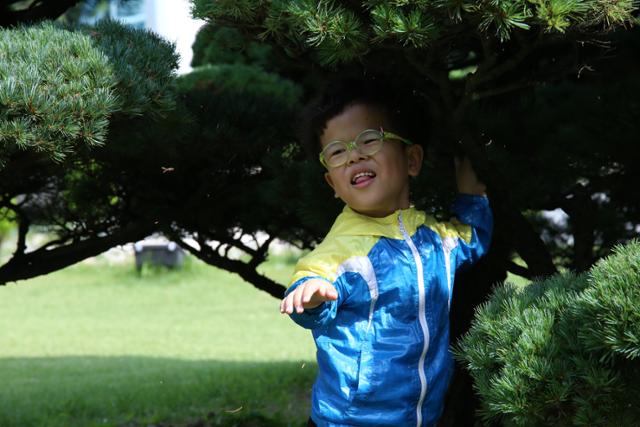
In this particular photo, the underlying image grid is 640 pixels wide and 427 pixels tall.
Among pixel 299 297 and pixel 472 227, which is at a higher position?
pixel 472 227

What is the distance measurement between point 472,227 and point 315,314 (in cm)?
59

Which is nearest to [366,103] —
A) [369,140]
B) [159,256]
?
[369,140]

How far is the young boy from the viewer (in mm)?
2033

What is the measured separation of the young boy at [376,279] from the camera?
2033 mm

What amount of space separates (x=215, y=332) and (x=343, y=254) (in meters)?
6.01

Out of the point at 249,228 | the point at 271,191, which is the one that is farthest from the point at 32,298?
the point at 271,191

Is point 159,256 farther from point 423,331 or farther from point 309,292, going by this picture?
point 309,292

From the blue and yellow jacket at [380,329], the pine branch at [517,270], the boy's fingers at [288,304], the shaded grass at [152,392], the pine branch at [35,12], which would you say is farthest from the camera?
the shaded grass at [152,392]

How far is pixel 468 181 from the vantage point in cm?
247

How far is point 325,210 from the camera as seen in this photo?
2.73 meters

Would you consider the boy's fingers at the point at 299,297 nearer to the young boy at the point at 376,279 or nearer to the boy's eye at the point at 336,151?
the young boy at the point at 376,279

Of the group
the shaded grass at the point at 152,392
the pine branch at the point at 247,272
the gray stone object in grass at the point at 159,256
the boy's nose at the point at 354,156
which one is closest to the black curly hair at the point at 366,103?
the boy's nose at the point at 354,156

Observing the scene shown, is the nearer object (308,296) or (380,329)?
(308,296)

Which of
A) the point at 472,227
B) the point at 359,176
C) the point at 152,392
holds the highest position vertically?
the point at 359,176
